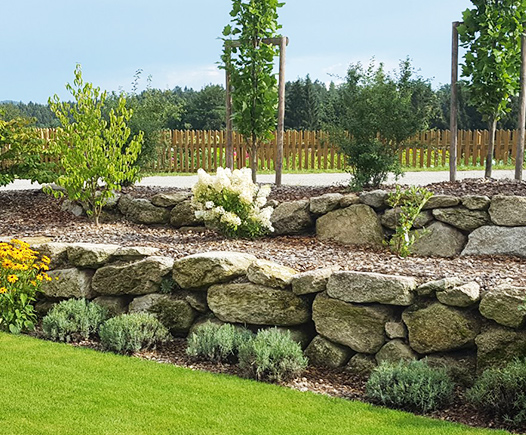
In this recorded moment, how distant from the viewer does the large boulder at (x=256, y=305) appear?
5867mm

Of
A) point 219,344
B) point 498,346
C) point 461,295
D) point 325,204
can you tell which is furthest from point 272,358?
point 325,204

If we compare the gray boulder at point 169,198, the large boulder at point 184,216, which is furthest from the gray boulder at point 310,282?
the gray boulder at point 169,198

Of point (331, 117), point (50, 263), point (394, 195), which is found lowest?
point (50, 263)

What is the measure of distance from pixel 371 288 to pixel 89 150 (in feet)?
15.3

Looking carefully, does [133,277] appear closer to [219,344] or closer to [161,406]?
[219,344]

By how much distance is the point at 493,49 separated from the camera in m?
10.2

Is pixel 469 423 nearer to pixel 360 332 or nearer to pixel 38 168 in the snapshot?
pixel 360 332

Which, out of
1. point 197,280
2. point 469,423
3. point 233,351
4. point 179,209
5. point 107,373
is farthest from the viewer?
point 179,209

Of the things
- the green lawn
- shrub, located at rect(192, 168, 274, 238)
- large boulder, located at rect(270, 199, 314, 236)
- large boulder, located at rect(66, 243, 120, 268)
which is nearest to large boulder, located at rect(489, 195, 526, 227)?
large boulder, located at rect(270, 199, 314, 236)

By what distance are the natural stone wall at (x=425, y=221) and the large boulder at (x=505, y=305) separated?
98.9 inches

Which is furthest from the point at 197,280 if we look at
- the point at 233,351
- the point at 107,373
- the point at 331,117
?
the point at 331,117

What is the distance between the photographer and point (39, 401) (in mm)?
4746

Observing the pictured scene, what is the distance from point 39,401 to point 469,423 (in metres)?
2.94

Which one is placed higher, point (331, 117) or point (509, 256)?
point (331, 117)
